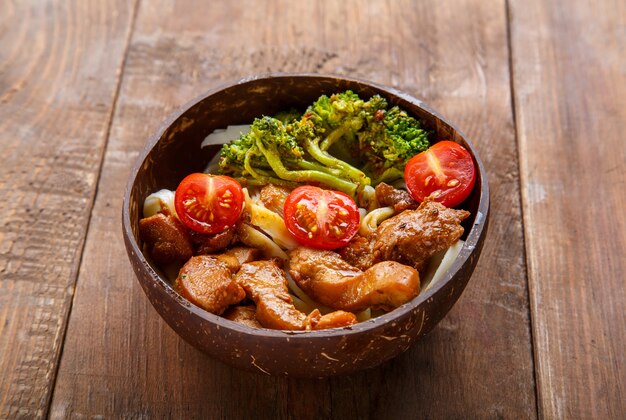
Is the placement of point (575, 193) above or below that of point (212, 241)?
below

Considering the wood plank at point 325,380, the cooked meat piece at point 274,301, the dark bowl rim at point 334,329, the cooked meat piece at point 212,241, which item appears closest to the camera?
the dark bowl rim at point 334,329

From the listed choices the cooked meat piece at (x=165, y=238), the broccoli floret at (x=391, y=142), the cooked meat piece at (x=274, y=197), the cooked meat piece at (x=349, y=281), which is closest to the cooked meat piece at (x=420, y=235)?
the cooked meat piece at (x=349, y=281)

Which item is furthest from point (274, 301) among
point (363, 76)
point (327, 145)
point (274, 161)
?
point (363, 76)

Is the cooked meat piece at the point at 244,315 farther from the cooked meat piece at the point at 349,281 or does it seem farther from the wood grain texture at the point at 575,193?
the wood grain texture at the point at 575,193

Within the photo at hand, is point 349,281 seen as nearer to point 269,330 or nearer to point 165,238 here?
point 269,330

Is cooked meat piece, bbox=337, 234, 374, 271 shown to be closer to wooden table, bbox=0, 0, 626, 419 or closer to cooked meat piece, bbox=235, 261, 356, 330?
cooked meat piece, bbox=235, 261, 356, 330

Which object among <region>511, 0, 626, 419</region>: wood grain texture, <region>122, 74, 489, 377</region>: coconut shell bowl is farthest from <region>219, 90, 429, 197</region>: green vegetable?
<region>511, 0, 626, 419</region>: wood grain texture

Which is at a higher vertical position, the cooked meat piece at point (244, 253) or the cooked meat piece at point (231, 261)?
the cooked meat piece at point (231, 261)
